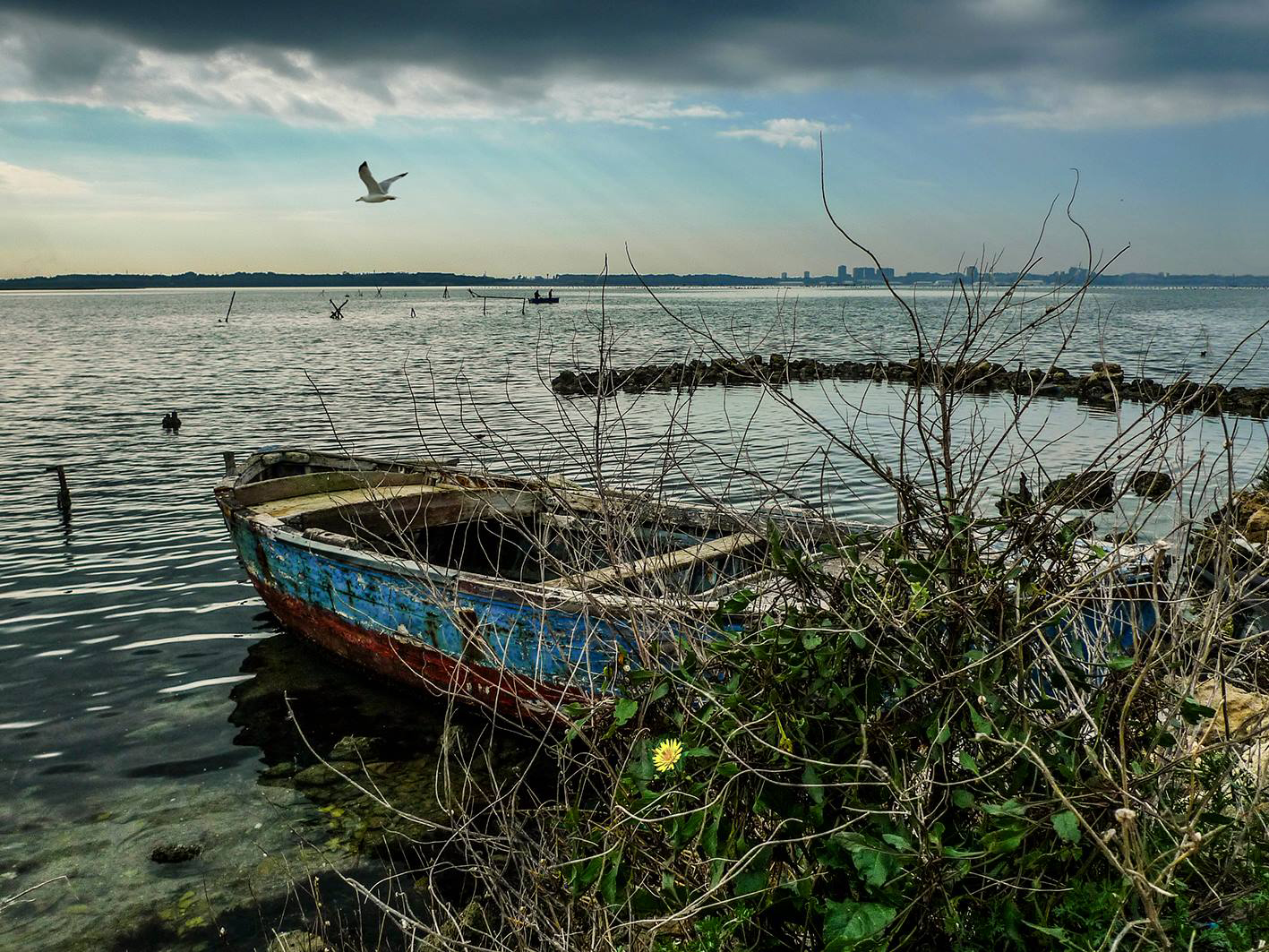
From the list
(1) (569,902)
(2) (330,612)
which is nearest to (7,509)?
(2) (330,612)

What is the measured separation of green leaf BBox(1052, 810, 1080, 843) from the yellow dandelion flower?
1.06 m

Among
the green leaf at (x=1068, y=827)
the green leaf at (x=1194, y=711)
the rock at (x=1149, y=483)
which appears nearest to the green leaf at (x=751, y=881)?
A: the green leaf at (x=1068, y=827)

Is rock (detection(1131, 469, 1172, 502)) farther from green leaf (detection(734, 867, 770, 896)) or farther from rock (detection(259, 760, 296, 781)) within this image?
rock (detection(259, 760, 296, 781))

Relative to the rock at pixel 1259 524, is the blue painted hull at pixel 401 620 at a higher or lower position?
lower

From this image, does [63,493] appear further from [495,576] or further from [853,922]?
[853,922]

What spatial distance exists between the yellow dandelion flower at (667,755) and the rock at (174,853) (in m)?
4.64

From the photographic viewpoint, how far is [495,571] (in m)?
5.35

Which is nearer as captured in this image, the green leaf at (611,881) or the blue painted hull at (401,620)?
the green leaf at (611,881)

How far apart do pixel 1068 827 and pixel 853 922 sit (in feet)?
2.05

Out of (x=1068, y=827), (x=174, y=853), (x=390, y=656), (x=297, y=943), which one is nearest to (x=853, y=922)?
(x=1068, y=827)

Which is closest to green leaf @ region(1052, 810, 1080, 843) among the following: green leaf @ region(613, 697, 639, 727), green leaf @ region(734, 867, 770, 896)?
green leaf @ region(734, 867, 770, 896)

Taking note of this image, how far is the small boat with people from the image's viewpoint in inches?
156

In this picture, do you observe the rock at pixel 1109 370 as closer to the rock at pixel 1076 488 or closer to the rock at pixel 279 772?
the rock at pixel 1076 488

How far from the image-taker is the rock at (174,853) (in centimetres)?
609
